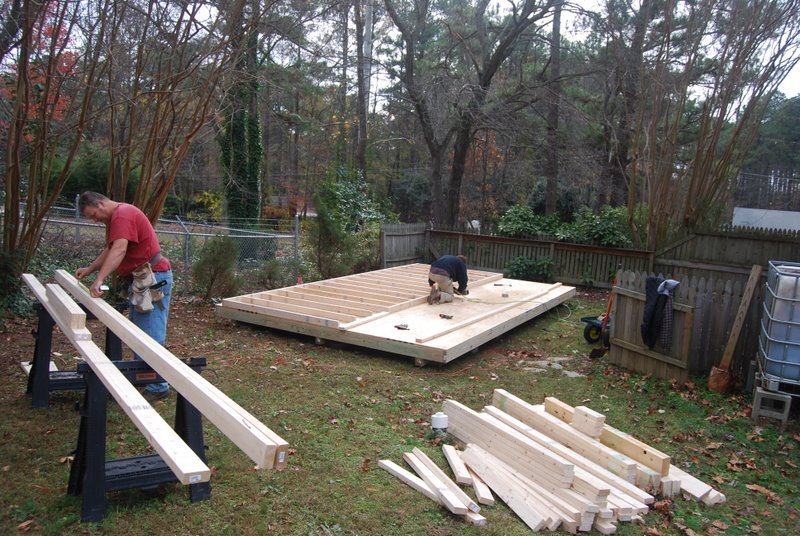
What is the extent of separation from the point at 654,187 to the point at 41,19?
1138 centimetres

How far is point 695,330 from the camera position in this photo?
7176 millimetres

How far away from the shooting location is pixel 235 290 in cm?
→ 1008

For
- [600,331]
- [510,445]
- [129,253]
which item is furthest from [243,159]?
[510,445]

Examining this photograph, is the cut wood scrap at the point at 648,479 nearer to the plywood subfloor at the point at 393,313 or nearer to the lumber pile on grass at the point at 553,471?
the lumber pile on grass at the point at 553,471

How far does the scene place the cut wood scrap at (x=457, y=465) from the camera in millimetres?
4075

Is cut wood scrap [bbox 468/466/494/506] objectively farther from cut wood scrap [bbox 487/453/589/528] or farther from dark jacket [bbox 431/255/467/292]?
dark jacket [bbox 431/255/467/292]

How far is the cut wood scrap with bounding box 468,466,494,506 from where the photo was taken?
384 cm

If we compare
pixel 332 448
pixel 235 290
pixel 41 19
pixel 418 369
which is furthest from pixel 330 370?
pixel 41 19

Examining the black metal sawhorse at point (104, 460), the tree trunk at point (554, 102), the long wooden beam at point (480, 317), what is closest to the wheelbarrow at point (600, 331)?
the long wooden beam at point (480, 317)

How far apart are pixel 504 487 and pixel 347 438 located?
1404mm

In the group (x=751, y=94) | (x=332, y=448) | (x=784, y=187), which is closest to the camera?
(x=332, y=448)

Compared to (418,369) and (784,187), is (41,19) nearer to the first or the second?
(418,369)

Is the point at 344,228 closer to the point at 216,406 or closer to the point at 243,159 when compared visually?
the point at 243,159

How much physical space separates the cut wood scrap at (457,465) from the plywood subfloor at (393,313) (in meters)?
2.39
